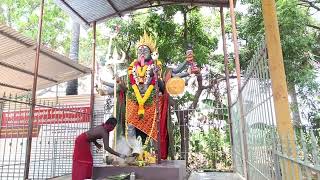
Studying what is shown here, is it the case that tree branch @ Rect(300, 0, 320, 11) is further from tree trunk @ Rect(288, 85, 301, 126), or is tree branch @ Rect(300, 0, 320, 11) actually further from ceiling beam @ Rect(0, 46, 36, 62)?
ceiling beam @ Rect(0, 46, 36, 62)

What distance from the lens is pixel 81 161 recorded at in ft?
18.0

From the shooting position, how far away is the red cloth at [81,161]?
5465mm

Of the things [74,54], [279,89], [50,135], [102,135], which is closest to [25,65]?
[50,135]

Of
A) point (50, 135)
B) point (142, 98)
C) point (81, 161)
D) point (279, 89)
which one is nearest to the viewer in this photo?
point (279, 89)

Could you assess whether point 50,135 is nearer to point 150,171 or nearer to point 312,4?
point 150,171

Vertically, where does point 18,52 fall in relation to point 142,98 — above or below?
above

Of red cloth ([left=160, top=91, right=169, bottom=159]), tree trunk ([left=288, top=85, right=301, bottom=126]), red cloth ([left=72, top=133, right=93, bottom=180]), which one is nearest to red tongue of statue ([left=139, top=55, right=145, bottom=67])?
red cloth ([left=160, top=91, right=169, bottom=159])

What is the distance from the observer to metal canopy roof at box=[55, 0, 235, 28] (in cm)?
818

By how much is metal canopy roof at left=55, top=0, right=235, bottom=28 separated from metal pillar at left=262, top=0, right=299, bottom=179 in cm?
594

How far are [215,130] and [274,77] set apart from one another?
731 cm

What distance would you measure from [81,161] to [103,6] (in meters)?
4.90

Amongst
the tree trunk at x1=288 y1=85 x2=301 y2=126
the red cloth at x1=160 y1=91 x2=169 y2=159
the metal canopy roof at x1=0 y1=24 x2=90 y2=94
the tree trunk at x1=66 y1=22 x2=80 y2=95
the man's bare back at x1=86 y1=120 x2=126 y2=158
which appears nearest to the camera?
the man's bare back at x1=86 y1=120 x2=126 y2=158

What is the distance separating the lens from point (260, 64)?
2916 mm

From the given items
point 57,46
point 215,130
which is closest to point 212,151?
point 215,130
